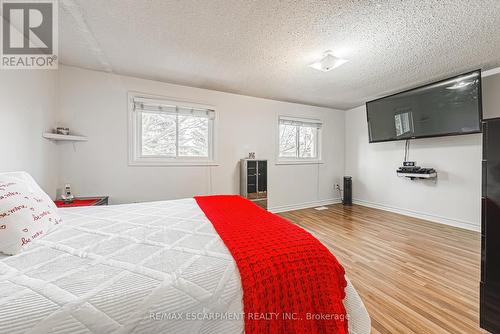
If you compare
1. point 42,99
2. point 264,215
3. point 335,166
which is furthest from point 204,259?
point 335,166

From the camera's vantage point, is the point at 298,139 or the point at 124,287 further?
the point at 298,139

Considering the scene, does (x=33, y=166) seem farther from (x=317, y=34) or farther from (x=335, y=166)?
(x=335, y=166)

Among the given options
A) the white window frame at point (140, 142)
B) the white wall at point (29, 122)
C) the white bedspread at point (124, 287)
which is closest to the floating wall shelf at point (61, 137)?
the white wall at point (29, 122)

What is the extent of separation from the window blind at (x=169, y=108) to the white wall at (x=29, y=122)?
997 millimetres

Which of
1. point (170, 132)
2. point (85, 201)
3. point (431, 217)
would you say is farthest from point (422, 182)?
point (85, 201)

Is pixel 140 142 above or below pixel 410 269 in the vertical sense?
above

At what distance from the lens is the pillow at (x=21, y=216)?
99 cm

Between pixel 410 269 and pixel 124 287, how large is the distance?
100 inches

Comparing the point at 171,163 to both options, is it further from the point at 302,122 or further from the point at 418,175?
the point at 418,175

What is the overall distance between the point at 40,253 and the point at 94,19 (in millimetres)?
2021

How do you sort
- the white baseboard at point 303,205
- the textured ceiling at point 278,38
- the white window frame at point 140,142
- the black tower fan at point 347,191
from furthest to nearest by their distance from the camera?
the black tower fan at point 347,191 → the white baseboard at point 303,205 → the white window frame at point 140,142 → the textured ceiling at point 278,38

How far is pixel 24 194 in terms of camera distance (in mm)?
1214

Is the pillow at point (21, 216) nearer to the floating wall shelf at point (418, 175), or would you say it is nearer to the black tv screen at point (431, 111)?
the black tv screen at point (431, 111)

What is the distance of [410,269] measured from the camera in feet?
6.72
